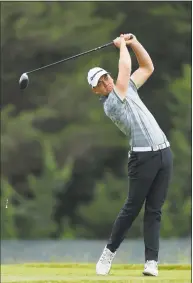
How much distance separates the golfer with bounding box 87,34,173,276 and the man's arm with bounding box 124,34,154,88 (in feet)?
0.05

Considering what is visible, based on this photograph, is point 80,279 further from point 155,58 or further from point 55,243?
point 155,58

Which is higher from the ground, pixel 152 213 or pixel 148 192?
pixel 148 192

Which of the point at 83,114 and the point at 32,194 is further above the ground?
the point at 83,114

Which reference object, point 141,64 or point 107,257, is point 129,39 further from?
point 107,257

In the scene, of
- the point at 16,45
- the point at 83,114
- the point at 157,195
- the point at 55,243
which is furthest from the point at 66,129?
the point at 157,195

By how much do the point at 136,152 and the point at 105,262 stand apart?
783mm

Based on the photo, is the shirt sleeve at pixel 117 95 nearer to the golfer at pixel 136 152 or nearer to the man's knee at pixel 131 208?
the golfer at pixel 136 152

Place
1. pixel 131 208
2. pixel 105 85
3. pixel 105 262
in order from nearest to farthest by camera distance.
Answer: pixel 105 85 → pixel 131 208 → pixel 105 262

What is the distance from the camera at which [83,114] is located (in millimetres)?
26016

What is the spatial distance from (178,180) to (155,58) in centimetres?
494

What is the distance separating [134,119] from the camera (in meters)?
7.10

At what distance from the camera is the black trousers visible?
7.16m

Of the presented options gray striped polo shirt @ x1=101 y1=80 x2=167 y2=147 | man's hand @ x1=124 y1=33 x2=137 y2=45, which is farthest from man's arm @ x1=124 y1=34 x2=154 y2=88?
gray striped polo shirt @ x1=101 y1=80 x2=167 y2=147

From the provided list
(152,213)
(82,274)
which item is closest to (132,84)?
(152,213)
